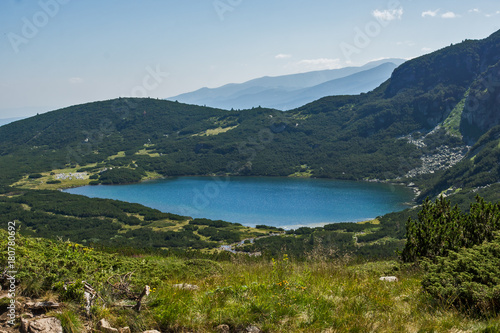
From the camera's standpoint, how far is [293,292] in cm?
632

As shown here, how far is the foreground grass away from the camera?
5.54m

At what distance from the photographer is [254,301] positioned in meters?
6.02

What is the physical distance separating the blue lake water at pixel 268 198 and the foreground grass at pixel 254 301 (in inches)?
3022

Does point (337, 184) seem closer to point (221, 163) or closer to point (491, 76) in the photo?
point (221, 163)

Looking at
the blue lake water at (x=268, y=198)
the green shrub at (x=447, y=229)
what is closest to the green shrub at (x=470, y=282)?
the green shrub at (x=447, y=229)

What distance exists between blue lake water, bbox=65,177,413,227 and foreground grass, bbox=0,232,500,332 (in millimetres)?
76746

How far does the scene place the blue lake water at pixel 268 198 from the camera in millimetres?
93062

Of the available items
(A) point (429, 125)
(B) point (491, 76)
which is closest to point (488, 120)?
(B) point (491, 76)

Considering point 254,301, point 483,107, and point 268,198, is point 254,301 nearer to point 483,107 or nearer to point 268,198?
point 268,198

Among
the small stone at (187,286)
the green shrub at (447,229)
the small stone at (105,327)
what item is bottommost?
the green shrub at (447,229)

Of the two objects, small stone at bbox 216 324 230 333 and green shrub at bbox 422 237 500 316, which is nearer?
small stone at bbox 216 324 230 333

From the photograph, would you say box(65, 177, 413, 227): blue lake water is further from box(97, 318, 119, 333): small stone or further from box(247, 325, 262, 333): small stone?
box(97, 318, 119, 333): small stone

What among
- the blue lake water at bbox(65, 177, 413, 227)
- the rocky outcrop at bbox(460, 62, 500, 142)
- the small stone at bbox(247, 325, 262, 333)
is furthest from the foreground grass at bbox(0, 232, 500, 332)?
the rocky outcrop at bbox(460, 62, 500, 142)

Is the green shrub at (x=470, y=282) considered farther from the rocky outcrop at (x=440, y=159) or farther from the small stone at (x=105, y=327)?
the rocky outcrop at (x=440, y=159)
